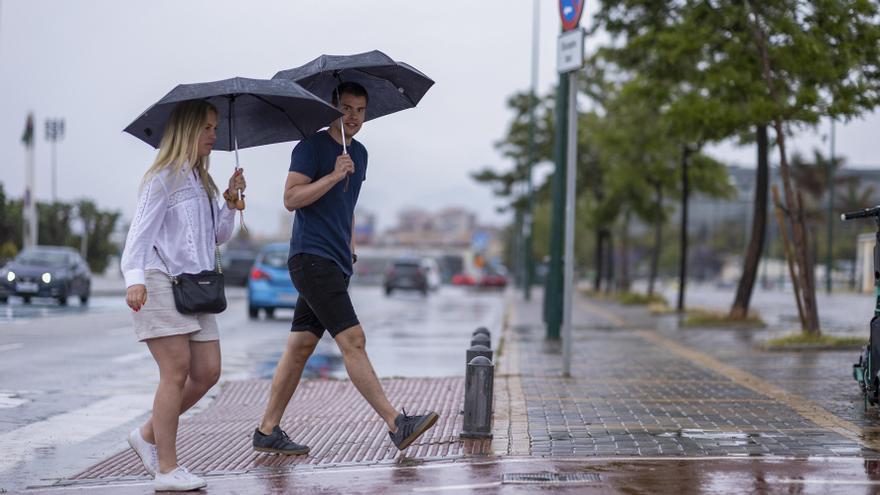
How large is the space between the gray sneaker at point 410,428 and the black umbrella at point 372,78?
159cm

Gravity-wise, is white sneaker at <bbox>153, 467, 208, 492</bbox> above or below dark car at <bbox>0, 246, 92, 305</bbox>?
below

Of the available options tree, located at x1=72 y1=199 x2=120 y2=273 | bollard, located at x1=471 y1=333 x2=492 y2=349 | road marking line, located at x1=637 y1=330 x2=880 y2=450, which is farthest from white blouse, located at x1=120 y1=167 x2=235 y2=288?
tree, located at x1=72 y1=199 x2=120 y2=273

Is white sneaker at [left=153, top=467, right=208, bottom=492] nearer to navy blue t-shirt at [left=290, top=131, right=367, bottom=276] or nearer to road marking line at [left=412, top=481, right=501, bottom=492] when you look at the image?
road marking line at [left=412, top=481, right=501, bottom=492]

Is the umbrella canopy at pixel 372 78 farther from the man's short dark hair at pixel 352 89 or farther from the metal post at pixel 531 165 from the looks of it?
the metal post at pixel 531 165

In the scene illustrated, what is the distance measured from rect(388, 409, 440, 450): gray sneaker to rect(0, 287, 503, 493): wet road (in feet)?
5.80

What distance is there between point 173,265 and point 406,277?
41.1m

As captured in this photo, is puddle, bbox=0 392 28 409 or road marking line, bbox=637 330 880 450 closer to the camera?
road marking line, bbox=637 330 880 450

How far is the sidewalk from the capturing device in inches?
229

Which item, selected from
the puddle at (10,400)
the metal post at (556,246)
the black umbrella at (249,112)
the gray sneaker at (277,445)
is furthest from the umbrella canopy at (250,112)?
the metal post at (556,246)

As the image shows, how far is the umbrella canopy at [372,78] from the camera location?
6824mm

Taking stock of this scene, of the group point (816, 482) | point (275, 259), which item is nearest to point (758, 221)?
point (275, 259)

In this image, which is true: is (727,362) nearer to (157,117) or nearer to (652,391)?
(652,391)

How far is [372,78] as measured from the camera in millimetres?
7234

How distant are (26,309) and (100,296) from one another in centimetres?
1111
